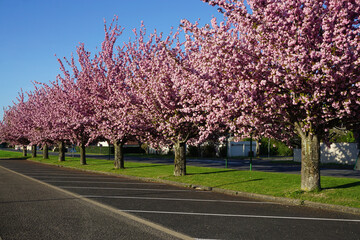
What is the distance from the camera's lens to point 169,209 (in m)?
9.84

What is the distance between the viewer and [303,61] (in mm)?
10258

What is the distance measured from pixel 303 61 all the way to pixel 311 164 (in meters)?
4.15

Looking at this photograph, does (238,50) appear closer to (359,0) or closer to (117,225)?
(359,0)

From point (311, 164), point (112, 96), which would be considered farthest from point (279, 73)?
point (112, 96)

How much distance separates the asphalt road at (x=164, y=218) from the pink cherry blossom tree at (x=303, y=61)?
10.1 ft

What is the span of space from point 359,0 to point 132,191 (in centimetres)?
1002

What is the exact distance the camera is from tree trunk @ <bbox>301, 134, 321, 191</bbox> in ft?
41.0

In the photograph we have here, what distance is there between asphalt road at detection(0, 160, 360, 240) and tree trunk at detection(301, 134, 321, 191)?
2.08 m

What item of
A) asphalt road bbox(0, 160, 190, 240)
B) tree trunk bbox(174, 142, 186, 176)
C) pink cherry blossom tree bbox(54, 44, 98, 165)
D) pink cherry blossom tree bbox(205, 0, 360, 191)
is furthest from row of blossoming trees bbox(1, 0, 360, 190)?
pink cherry blossom tree bbox(54, 44, 98, 165)

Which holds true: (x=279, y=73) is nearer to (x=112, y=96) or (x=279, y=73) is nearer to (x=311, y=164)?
(x=311, y=164)

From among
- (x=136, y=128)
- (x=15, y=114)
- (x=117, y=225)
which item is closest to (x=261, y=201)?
(x=117, y=225)

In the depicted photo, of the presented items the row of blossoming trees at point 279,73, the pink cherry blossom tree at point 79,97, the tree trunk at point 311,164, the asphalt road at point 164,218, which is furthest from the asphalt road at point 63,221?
the pink cherry blossom tree at point 79,97

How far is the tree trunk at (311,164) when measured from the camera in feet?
41.0

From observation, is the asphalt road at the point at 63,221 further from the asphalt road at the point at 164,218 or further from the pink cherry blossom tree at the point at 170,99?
the pink cherry blossom tree at the point at 170,99
